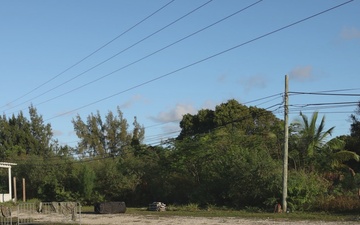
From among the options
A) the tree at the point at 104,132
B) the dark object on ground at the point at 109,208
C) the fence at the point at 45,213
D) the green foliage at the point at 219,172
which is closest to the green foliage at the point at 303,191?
the green foliage at the point at 219,172

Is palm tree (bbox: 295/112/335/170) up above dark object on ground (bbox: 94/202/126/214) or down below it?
above

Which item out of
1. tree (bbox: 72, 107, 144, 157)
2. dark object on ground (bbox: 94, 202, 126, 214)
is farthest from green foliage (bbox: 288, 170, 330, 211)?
tree (bbox: 72, 107, 144, 157)

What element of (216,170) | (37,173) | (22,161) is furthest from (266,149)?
(22,161)

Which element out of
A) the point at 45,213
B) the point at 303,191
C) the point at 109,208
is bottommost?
the point at 109,208

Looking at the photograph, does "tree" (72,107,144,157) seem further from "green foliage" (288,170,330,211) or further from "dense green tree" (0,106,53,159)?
"green foliage" (288,170,330,211)

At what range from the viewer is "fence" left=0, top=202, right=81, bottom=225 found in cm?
2422

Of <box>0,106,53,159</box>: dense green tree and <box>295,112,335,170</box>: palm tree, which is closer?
<box>295,112,335,170</box>: palm tree

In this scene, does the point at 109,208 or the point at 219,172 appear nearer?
the point at 109,208

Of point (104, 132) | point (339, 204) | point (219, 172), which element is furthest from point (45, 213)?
point (104, 132)

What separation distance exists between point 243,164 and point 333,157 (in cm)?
685

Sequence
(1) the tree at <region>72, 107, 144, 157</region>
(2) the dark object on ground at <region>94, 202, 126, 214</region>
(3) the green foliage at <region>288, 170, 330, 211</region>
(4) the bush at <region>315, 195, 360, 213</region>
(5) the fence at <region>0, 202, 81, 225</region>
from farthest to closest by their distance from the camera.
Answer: (1) the tree at <region>72, 107, 144, 157</region> → (2) the dark object on ground at <region>94, 202, 126, 214</region> → (3) the green foliage at <region>288, 170, 330, 211</region> → (4) the bush at <region>315, 195, 360, 213</region> → (5) the fence at <region>0, 202, 81, 225</region>

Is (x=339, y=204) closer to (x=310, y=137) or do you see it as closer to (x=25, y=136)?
(x=310, y=137)

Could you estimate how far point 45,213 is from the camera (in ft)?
81.1

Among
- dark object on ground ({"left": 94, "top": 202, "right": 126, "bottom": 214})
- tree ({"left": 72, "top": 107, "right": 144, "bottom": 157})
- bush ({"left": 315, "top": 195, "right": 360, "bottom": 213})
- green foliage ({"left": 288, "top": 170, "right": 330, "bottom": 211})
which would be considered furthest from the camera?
tree ({"left": 72, "top": 107, "right": 144, "bottom": 157})
